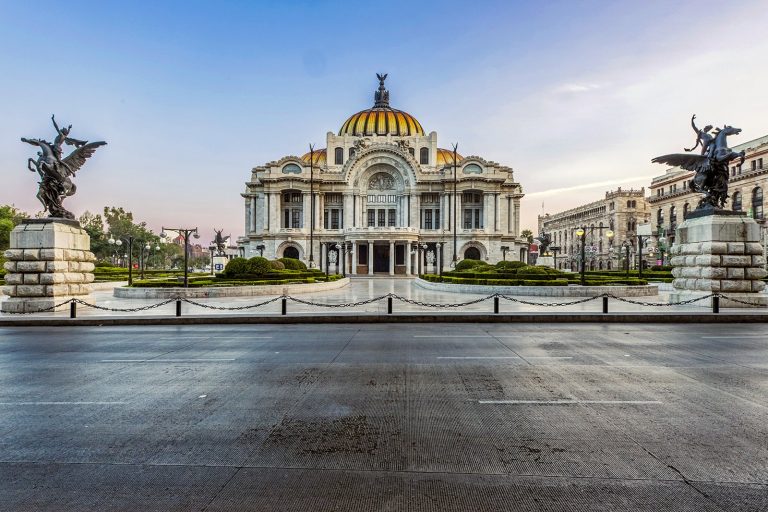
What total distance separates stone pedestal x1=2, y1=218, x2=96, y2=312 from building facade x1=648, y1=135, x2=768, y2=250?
46680 mm

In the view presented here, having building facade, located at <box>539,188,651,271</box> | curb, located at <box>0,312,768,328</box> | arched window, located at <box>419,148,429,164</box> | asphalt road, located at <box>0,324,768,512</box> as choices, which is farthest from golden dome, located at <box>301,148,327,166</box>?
asphalt road, located at <box>0,324,768,512</box>

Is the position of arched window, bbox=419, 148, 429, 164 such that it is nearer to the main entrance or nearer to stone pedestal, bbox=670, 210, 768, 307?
the main entrance

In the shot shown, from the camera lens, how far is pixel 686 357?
1026cm

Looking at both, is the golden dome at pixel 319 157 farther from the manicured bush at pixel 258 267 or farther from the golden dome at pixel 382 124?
the manicured bush at pixel 258 267

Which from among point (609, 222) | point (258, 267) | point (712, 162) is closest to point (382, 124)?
point (609, 222)

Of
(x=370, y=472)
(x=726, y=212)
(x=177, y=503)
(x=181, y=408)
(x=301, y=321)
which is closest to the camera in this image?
(x=177, y=503)

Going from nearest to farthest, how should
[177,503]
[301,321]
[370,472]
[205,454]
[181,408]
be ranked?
[177,503] → [370,472] → [205,454] → [181,408] → [301,321]

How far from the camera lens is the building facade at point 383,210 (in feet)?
223

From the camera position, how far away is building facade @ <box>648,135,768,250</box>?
5616 cm

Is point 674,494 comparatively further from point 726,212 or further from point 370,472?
point 726,212

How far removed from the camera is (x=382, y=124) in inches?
3246

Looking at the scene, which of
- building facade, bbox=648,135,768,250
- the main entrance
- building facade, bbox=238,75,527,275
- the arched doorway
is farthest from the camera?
the arched doorway

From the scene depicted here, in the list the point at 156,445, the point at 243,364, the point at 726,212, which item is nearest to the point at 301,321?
the point at 243,364

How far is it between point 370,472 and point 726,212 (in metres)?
22.2
